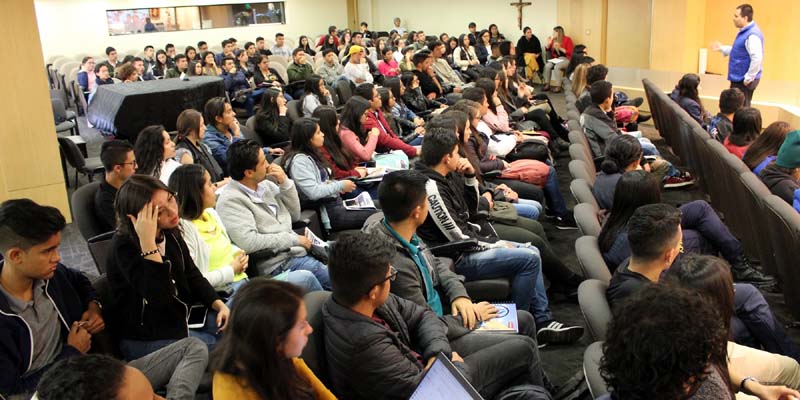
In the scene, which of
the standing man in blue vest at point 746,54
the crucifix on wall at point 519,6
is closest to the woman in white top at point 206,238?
the standing man in blue vest at point 746,54

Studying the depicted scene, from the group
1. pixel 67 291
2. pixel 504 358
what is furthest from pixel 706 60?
pixel 67 291

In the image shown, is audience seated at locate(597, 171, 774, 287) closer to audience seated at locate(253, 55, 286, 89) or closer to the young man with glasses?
the young man with glasses

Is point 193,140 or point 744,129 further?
point 744,129

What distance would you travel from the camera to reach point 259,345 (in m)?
1.88

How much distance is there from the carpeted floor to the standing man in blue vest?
1.08 m

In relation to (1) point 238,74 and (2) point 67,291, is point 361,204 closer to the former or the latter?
(2) point 67,291

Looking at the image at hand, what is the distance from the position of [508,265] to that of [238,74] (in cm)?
793

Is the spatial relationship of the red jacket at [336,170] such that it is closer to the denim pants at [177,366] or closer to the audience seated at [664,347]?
the denim pants at [177,366]

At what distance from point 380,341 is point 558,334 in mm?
1623

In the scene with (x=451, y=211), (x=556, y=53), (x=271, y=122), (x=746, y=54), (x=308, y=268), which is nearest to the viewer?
(x=308, y=268)

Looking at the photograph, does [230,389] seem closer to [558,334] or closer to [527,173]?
[558,334]

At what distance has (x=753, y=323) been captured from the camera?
2.80 metres

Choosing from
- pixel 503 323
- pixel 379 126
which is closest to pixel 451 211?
pixel 503 323

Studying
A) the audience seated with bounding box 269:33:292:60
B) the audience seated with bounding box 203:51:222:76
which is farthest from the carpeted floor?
the audience seated with bounding box 269:33:292:60
